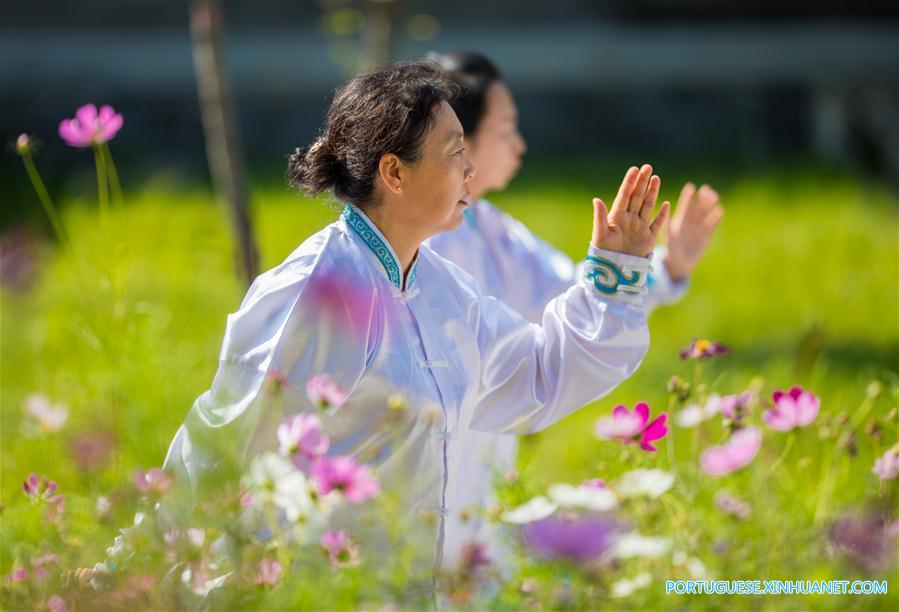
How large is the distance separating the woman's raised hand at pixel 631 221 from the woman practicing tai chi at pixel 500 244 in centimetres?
50

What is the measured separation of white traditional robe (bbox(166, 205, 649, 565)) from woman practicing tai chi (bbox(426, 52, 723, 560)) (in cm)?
40

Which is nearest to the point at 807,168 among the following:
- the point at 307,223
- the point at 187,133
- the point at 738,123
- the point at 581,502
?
the point at 738,123

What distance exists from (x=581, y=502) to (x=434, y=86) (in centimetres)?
87

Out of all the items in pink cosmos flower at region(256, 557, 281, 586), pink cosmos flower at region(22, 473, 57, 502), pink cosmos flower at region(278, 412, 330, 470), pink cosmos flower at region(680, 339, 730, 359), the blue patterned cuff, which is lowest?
pink cosmos flower at region(22, 473, 57, 502)

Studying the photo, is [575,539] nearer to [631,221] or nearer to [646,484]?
[646,484]

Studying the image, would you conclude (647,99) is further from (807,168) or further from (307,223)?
(307,223)

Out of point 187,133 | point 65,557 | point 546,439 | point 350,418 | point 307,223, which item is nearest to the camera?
point 65,557

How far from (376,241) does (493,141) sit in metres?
0.88

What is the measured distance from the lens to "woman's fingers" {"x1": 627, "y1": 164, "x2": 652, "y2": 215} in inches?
89.4

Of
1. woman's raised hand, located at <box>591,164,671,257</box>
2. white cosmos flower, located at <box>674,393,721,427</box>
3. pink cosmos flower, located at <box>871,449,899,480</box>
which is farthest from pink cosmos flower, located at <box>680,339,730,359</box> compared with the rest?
pink cosmos flower, located at <box>871,449,899,480</box>

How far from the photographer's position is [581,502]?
1.65 m

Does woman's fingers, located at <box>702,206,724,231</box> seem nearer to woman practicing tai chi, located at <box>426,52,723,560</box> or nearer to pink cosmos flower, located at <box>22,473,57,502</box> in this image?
woman practicing tai chi, located at <box>426,52,723,560</box>

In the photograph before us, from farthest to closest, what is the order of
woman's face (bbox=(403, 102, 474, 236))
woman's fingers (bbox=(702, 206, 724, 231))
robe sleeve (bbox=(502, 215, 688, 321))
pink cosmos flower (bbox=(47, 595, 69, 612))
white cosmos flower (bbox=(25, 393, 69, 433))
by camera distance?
robe sleeve (bbox=(502, 215, 688, 321)) < woman's fingers (bbox=(702, 206, 724, 231)) < white cosmos flower (bbox=(25, 393, 69, 433)) < woman's face (bbox=(403, 102, 474, 236)) < pink cosmos flower (bbox=(47, 595, 69, 612))

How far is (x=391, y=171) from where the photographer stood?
2.20 meters
